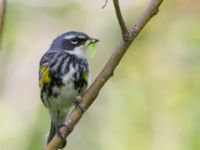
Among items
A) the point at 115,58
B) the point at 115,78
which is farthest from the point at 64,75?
the point at 115,78

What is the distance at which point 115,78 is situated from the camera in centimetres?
595

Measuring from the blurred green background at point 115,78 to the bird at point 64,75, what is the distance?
1.34 metres

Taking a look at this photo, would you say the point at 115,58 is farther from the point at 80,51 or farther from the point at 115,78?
the point at 115,78

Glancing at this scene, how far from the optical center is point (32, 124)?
5.45 meters

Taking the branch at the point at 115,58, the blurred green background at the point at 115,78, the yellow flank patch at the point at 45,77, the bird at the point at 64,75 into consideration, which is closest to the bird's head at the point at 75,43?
the bird at the point at 64,75

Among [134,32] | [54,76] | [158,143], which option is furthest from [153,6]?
[158,143]

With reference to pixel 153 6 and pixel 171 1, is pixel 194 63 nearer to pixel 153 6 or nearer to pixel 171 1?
pixel 171 1

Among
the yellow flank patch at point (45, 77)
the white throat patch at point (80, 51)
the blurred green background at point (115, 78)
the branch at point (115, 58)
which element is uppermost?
the branch at point (115, 58)

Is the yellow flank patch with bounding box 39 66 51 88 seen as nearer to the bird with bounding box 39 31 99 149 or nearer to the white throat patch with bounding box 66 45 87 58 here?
the bird with bounding box 39 31 99 149

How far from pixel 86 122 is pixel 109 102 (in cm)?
25

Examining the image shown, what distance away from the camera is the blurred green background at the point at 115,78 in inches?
214

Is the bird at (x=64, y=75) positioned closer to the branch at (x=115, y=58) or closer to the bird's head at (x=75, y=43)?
the bird's head at (x=75, y=43)

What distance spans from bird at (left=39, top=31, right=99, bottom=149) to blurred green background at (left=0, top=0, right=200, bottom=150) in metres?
1.34

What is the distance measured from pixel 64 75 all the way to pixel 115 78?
2.20m
